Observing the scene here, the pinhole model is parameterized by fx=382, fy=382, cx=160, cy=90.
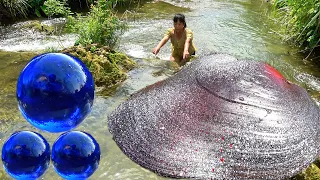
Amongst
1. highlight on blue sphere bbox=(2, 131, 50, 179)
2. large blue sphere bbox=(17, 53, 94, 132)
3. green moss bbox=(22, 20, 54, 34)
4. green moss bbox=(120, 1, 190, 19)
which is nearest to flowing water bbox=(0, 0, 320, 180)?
green moss bbox=(22, 20, 54, 34)

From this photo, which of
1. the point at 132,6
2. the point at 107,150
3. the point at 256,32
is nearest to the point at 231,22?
the point at 256,32

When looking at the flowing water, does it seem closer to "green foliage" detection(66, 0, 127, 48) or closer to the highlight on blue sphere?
"green foliage" detection(66, 0, 127, 48)

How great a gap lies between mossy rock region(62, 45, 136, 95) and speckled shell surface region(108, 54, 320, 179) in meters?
1.14

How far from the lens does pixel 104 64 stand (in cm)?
561

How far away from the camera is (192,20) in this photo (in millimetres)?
11000

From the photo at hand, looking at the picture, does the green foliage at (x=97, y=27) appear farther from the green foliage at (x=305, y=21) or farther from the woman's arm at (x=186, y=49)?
the green foliage at (x=305, y=21)

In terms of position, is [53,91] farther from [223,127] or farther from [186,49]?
[186,49]

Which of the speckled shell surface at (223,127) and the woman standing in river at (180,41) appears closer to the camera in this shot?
the speckled shell surface at (223,127)

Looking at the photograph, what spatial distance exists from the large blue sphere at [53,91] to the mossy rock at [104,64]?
3013mm

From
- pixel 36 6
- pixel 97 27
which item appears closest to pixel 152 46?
pixel 97 27

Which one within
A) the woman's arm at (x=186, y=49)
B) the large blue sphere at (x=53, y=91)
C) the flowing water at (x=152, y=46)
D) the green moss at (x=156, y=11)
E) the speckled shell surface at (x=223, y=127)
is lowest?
the green moss at (x=156, y=11)

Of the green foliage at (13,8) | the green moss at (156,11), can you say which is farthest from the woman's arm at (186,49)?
the green foliage at (13,8)

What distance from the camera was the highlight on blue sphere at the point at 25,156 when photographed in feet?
7.45

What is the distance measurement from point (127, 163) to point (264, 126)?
1329 millimetres
